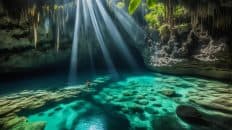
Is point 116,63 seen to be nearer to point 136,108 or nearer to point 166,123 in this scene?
point 136,108

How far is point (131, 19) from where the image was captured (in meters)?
18.5

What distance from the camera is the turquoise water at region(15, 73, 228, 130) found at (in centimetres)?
711

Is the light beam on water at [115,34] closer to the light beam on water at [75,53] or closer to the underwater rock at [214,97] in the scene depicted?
the light beam on water at [75,53]

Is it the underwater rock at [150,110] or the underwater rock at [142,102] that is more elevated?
the underwater rock at [142,102]

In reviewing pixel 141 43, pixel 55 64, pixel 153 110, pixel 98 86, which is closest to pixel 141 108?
pixel 153 110

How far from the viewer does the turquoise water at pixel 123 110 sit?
23.3 feet

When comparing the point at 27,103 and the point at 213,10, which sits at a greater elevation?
the point at 213,10

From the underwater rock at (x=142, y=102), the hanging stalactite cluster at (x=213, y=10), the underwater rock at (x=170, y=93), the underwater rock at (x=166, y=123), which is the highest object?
the hanging stalactite cluster at (x=213, y=10)

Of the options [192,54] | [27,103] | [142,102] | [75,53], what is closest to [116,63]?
[75,53]

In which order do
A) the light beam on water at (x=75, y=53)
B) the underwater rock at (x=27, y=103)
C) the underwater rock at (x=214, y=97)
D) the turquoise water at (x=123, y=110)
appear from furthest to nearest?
1. the light beam on water at (x=75, y=53)
2. the underwater rock at (x=214, y=97)
3. the underwater rock at (x=27, y=103)
4. the turquoise water at (x=123, y=110)

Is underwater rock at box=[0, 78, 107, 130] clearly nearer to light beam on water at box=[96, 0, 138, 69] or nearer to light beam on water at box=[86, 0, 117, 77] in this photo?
light beam on water at box=[86, 0, 117, 77]

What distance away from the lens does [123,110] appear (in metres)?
8.64

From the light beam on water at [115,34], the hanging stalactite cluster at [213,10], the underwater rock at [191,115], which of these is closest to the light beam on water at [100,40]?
the light beam on water at [115,34]

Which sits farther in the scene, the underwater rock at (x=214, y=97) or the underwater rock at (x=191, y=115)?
the underwater rock at (x=214, y=97)
